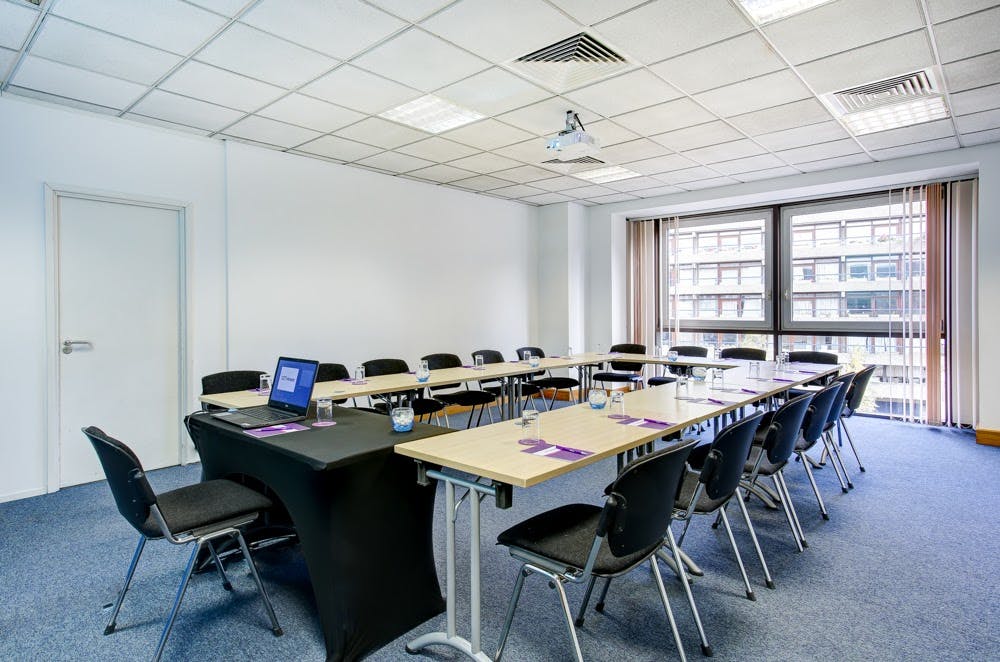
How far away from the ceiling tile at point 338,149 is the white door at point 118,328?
4.31 ft

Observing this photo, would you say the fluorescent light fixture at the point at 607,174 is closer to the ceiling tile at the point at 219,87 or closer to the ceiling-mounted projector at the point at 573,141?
the ceiling-mounted projector at the point at 573,141

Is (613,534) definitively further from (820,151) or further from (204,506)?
(820,151)

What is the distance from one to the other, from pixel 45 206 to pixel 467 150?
335cm

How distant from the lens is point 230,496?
2.43 metres

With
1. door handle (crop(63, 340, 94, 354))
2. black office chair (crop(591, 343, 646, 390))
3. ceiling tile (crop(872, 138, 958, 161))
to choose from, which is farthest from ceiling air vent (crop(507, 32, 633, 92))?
door handle (crop(63, 340, 94, 354))

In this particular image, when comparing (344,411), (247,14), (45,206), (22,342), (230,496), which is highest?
(247,14)

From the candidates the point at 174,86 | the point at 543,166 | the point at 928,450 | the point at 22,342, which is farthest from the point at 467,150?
the point at 928,450

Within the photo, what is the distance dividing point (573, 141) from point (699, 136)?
1437 mm

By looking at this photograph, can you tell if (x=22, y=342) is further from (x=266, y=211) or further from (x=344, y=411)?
(x=344, y=411)

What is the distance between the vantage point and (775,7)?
2.87 metres

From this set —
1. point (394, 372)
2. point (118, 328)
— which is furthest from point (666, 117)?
point (118, 328)

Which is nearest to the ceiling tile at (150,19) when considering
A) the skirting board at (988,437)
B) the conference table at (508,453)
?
the conference table at (508,453)

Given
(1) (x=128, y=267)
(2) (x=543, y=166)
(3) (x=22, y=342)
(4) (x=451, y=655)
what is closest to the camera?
(4) (x=451, y=655)

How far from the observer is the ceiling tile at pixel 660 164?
5625 mm
